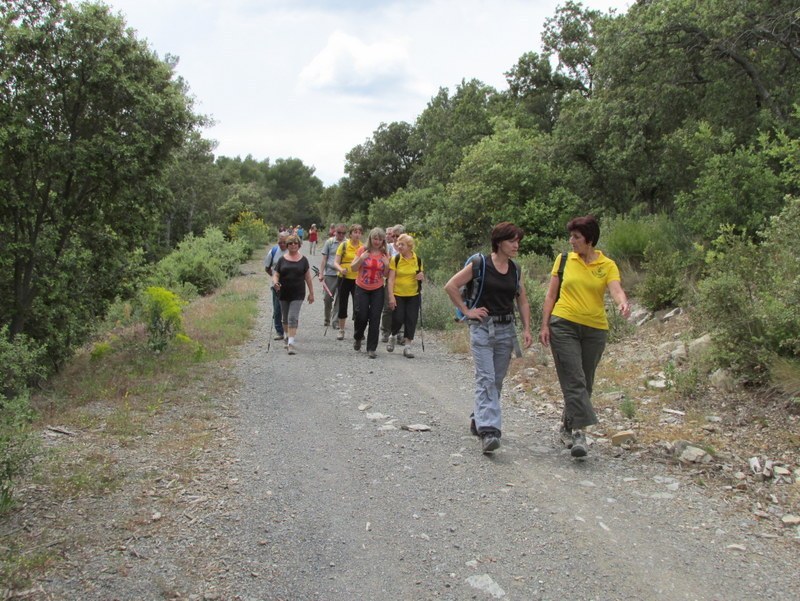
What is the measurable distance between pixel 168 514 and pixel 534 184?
15.2m

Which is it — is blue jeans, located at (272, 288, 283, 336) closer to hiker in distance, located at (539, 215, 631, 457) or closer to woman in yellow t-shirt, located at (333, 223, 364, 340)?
woman in yellow t-shirt, located at (333, 223, 364, 340)

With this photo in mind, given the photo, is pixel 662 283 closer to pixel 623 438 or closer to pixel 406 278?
pixel 406 278

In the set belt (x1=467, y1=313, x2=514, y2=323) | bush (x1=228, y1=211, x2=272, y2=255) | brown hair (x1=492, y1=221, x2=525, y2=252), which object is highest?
bush (x1=228, y1=211, x2=272, y2=255)

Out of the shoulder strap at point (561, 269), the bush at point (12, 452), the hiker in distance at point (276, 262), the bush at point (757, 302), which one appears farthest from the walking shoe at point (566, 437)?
the hiker in distance at point (276, 262)

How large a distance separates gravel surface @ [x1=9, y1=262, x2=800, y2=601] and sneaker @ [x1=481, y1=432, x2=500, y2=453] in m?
0.08

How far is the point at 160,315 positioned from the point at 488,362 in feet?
21.4

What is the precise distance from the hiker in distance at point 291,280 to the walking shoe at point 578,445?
5.52 meters

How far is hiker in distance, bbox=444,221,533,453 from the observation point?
5742 millimetres

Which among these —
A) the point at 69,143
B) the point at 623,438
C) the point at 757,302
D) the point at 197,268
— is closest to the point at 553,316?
the point at 623,438

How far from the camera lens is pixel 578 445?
555 cm

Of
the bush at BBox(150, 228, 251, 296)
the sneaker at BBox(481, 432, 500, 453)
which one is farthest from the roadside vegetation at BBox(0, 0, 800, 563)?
the bush at BBox(150, 228, 251, 296)

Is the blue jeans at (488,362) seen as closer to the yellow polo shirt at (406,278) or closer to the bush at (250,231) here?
the yellow polo shirt at (406,278)

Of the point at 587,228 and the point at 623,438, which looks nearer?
the point at 587,228

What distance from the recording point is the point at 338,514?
453 cm
